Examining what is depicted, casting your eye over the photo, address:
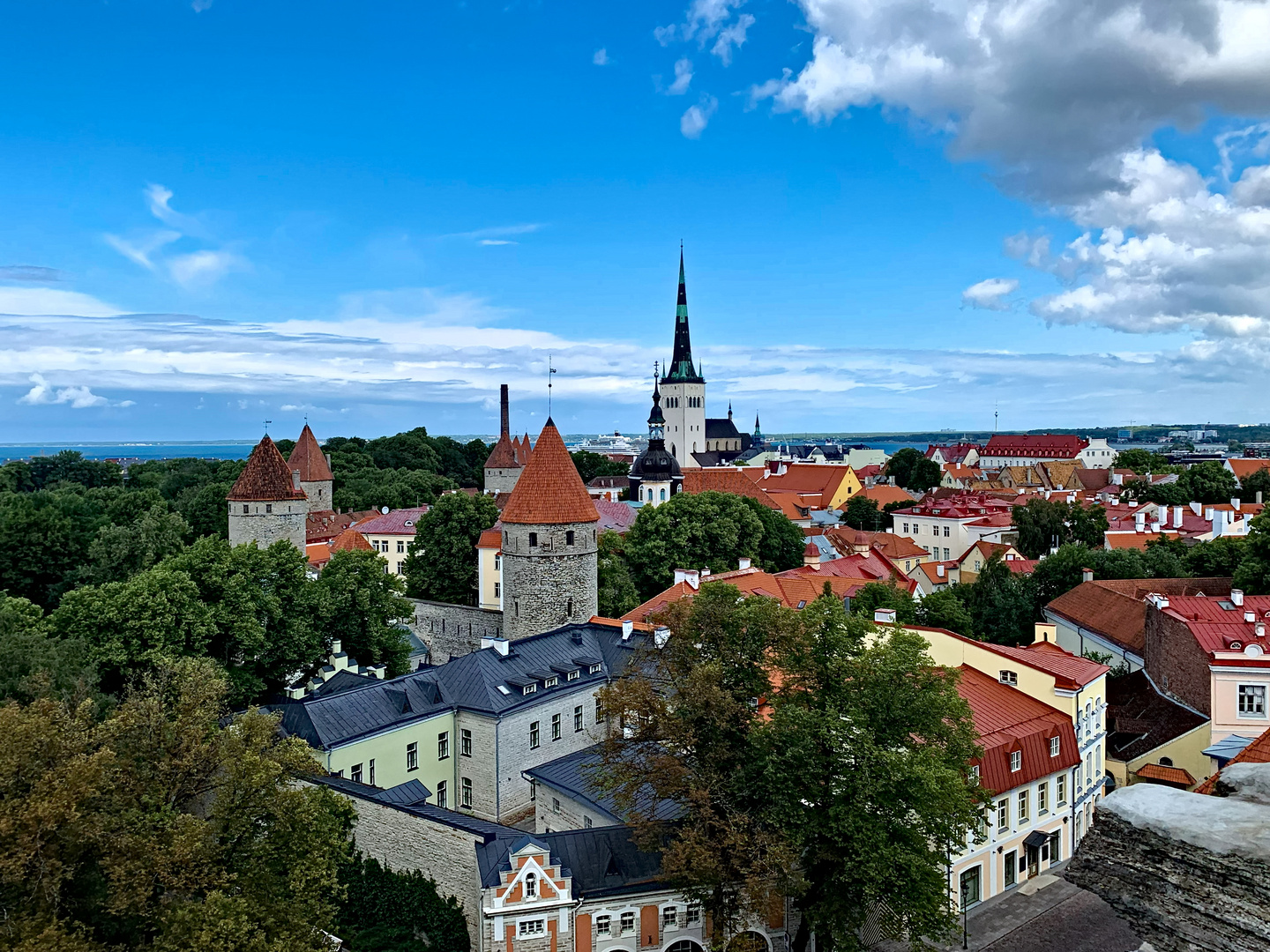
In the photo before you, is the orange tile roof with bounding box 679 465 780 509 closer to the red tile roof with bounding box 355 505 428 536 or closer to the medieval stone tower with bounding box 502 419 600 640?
the red tile roof with bounding box 355 505 428 536

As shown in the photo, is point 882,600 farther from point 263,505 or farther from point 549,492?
point 263,505

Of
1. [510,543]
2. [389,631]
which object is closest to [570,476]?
[510,543]

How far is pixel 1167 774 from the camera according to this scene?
84.9ft

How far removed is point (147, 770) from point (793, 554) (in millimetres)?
42458

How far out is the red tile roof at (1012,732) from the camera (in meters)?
21.9

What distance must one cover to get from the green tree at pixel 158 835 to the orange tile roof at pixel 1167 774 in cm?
2143

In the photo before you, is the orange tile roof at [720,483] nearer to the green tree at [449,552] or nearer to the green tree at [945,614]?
the green tree at [449,552]

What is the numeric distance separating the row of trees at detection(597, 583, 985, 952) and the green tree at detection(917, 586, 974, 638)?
17784 millimetres

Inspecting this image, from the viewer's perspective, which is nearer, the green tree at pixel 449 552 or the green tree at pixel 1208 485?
the green tree at pixel 449 552

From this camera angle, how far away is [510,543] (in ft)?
117

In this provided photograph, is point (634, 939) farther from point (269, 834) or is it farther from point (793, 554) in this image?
point (793, 554)

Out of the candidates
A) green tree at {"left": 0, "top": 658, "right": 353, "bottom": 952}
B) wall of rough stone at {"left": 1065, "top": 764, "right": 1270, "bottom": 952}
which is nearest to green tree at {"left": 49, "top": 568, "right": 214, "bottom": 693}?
green tree at {"left": 0, "top": 658, "right": 353, "bottom": 952}

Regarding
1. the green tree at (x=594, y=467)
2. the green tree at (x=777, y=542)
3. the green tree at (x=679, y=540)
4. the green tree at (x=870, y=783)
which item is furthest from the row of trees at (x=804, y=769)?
the green tree at (x=594, y=467)

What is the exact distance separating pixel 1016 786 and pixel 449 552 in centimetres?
2979
